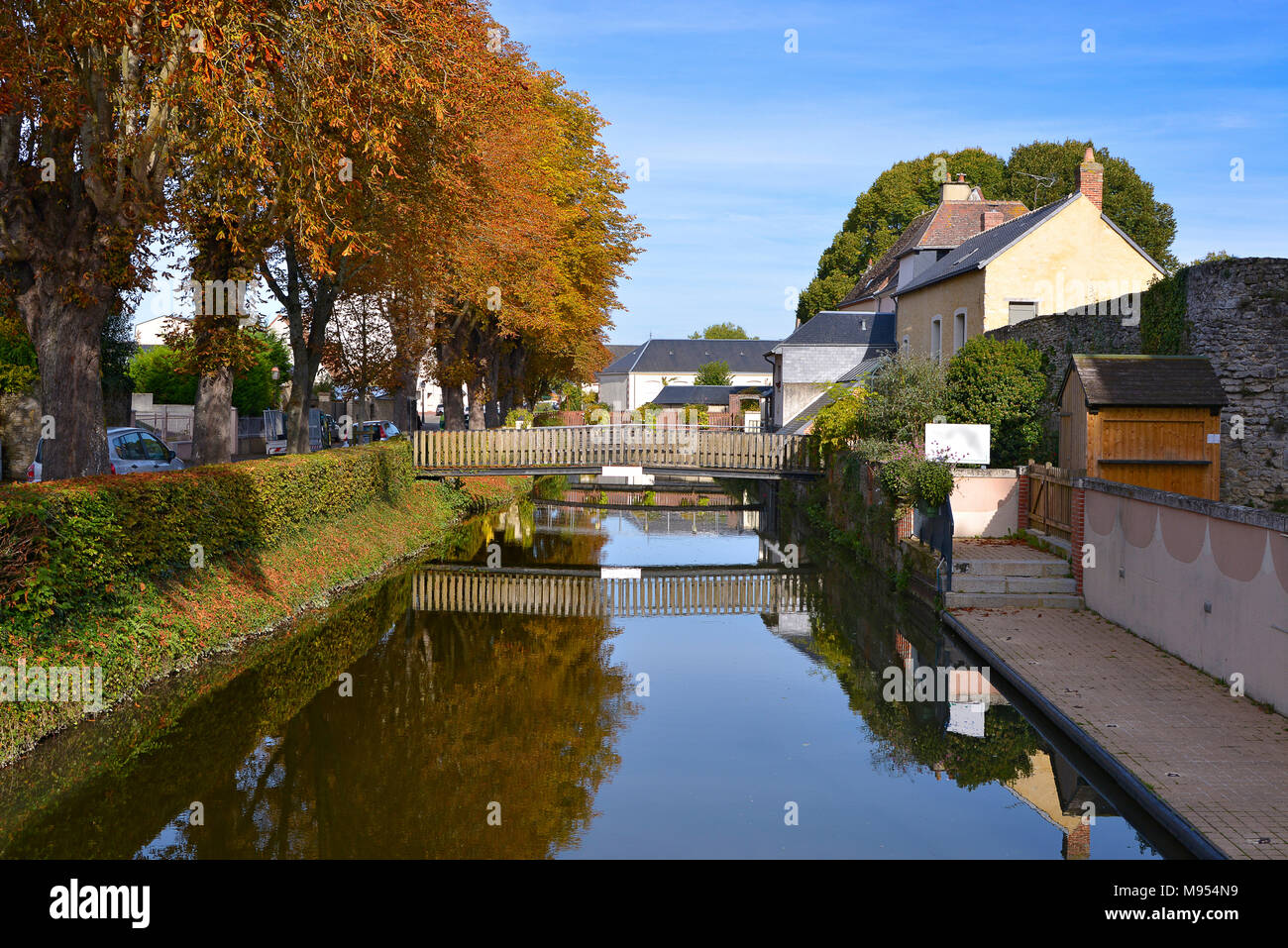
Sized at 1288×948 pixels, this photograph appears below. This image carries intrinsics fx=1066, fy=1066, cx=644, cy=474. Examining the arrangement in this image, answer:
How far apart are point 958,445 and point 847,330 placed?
1027 inches

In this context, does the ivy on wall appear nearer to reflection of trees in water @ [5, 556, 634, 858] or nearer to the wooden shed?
the wooden shed

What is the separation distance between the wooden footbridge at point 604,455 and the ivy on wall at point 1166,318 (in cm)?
1032

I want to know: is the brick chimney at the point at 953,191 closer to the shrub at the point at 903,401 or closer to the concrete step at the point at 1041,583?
the shrub at the point at 903,401

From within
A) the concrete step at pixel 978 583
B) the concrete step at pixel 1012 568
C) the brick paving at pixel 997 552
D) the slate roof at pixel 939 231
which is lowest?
the concrete step at pixel 978 583

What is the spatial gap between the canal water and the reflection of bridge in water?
86 centimetres

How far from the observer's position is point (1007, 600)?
15617 millimetres

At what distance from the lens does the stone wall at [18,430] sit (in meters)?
26.6

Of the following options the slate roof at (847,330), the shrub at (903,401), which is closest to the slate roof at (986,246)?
the shrub at (903,401)

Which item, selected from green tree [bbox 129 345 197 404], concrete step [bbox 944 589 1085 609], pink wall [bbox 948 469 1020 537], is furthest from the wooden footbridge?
green tree [bbox 129 345 197 404]

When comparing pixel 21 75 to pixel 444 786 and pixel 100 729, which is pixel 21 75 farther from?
pixel 444 786

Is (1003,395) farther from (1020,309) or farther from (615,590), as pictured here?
(615,590)

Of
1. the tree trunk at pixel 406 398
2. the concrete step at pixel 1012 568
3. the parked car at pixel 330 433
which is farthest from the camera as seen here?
the parked car at pixel 330 433

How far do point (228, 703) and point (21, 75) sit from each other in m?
7.87

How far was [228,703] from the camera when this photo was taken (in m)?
11.3
